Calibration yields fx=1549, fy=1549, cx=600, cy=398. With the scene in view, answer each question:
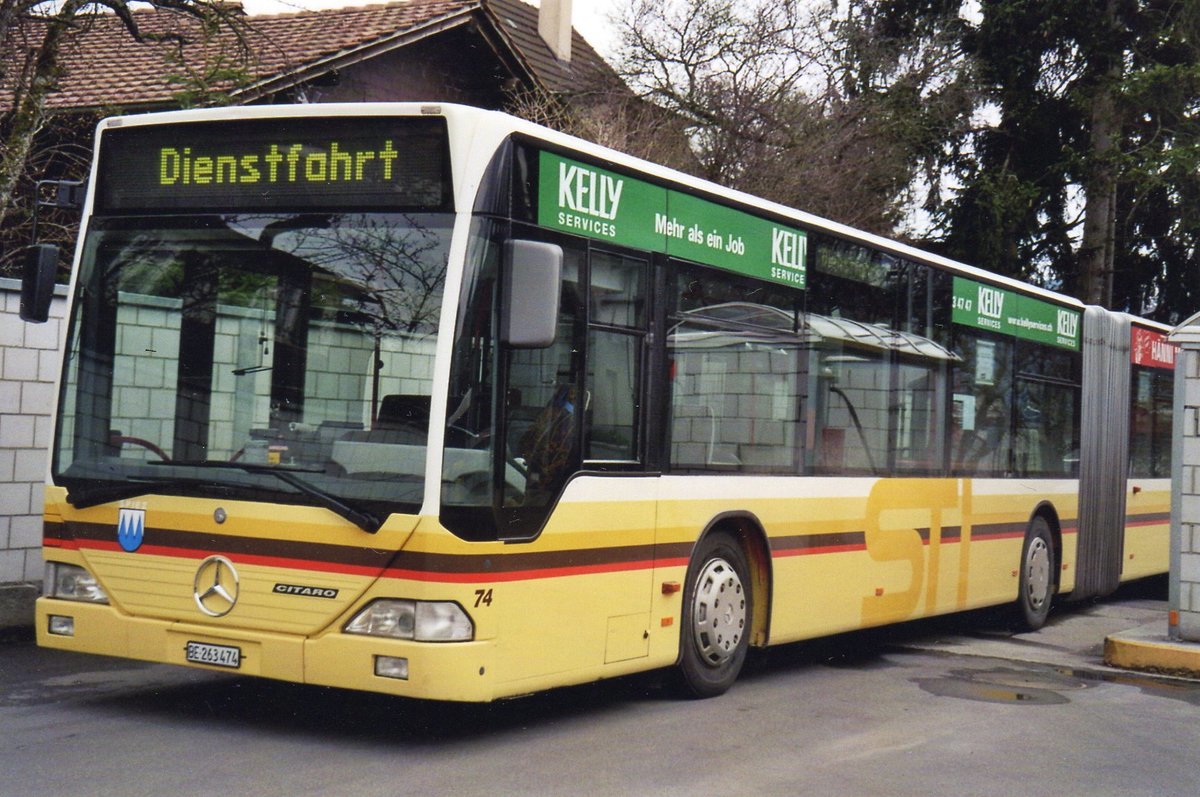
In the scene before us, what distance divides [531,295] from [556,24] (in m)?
26.6

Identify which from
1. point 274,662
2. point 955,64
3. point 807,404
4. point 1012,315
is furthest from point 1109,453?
point 955,64

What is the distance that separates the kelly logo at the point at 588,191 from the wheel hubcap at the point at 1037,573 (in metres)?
7.07

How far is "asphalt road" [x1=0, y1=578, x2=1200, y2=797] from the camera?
666cm

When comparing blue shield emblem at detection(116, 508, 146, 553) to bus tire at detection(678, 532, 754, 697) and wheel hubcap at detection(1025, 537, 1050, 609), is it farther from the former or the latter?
wheel hubcap at detection(1025, 537, 1050, 609)

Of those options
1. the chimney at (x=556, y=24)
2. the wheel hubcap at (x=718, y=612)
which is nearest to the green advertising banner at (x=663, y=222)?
the wheel hubcap at (x=718, y=612)

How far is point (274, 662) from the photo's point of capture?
23.3 ft

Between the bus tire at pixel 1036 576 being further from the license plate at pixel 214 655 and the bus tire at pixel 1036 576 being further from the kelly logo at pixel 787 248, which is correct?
the license plate at pixel 214 655

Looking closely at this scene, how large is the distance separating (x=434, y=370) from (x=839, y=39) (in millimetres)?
18293

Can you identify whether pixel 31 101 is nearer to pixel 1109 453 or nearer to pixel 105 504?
pixel 105 504

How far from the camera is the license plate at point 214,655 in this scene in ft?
23.6

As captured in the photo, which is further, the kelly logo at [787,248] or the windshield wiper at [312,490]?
the kelly logo at [787,248]

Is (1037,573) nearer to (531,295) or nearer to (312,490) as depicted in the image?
(531,295)

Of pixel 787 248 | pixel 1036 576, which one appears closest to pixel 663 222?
pixel 787 248

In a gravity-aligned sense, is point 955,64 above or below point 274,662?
above
